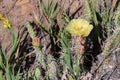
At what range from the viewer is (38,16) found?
79.7 inches

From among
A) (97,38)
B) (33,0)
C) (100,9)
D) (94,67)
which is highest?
(33,0)

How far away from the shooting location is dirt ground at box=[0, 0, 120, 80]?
191 centimetres

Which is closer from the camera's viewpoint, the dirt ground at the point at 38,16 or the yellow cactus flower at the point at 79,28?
the yellow cactus flower at the point at 79,28

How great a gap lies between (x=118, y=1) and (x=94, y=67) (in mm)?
479

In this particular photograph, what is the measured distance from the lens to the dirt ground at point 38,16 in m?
1.91

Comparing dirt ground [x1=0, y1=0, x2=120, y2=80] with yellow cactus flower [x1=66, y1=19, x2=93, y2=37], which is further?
dirt ground [x1=0, y1=0, x2=120, y2=80]

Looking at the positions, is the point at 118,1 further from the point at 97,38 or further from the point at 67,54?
the point at 67,54

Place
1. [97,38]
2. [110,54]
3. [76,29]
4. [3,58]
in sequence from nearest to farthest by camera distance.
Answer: [76,29], [3,58], [110,54], [97,38]

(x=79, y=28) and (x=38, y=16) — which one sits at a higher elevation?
(x=38, y=16)

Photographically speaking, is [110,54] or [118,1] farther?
[118,1]

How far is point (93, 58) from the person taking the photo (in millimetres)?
1990

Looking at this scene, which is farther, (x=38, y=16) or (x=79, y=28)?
(x=38, y=16)

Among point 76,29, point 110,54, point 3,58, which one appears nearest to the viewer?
point 76,29

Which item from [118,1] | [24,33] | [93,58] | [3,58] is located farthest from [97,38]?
[3,58]
